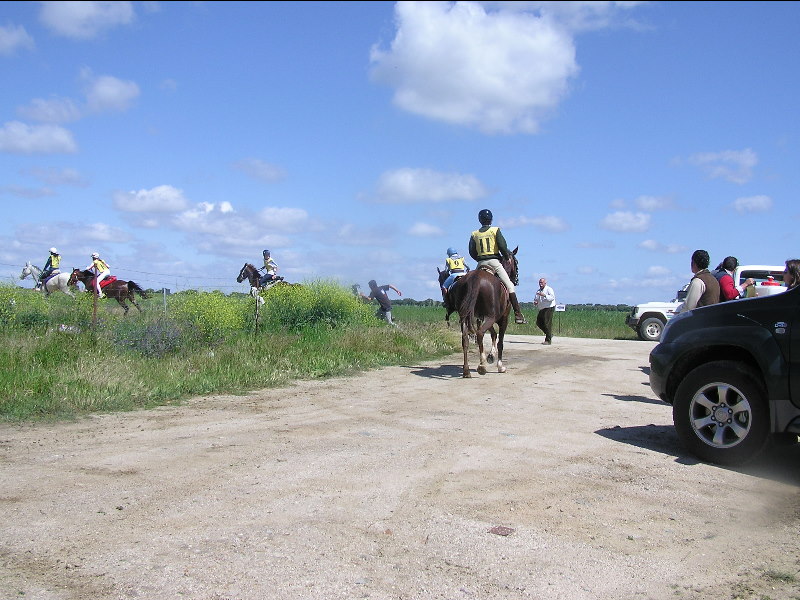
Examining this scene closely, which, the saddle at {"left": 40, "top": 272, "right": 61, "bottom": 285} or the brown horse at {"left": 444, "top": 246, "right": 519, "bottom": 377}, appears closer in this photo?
the brown horse at {"left": 444, "top": 246, "right": 519, "bottom": 377}

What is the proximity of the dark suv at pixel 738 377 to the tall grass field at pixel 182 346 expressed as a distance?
6.44m

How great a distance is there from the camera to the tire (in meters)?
6.44

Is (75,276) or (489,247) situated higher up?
(75,276)

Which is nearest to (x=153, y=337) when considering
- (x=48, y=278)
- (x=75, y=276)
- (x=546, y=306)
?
(x=546, y=306)

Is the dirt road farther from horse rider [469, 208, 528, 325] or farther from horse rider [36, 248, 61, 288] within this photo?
horse rider [36, 248, 61, 288]

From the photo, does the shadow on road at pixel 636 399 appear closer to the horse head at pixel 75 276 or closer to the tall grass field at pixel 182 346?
the tall grass field at pixel 182 346

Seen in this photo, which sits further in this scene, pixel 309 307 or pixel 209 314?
pixel 309 307

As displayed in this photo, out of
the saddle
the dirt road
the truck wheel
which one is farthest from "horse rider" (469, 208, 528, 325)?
the saddle

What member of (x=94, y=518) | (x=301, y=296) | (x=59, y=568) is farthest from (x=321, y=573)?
(x=301, y=296)

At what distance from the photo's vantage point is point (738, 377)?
6555 mm

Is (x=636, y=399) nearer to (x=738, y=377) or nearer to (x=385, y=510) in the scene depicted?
(x=738, y=377)

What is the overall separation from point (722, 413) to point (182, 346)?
9.64 metres

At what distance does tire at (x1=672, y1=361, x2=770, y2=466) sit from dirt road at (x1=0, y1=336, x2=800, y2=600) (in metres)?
0.22

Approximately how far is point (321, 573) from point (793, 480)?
424 cm
